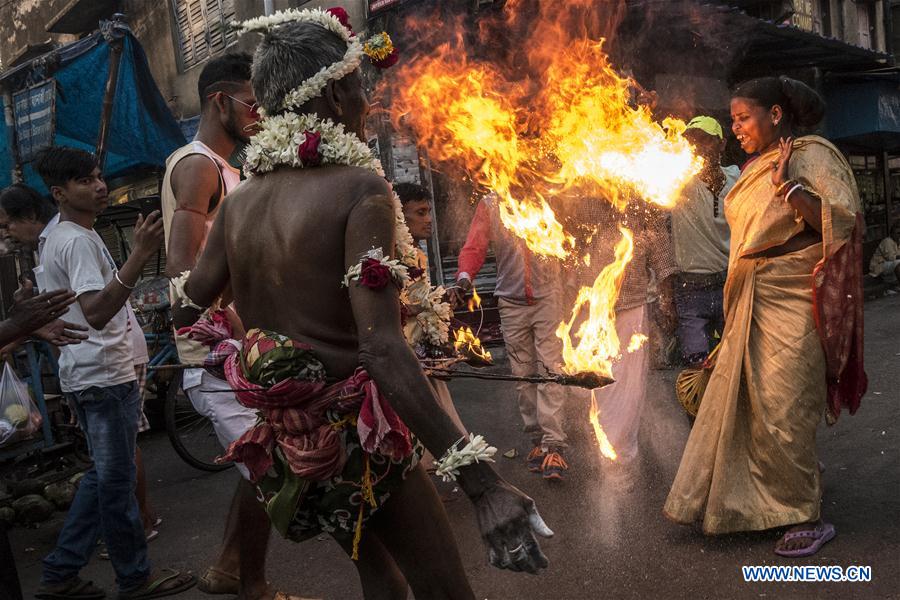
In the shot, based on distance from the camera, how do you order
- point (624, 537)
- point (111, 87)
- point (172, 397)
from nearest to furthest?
point (624, 537), point (172, 397), point (111, 87)

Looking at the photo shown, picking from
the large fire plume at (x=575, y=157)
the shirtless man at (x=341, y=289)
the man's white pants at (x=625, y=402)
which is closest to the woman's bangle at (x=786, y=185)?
the large fire plume at (x=575, y=157)

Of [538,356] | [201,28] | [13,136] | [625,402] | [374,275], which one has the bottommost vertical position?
[625,402]

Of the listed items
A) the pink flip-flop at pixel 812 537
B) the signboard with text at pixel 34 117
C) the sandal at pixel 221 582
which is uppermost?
the signboard with text at pixel 34 117

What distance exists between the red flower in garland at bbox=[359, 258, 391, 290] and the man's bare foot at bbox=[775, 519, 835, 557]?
2902 millimetres

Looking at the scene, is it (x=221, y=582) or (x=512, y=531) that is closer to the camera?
(x=512, y=531)

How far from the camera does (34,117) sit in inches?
366

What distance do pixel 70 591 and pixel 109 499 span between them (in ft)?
2.18

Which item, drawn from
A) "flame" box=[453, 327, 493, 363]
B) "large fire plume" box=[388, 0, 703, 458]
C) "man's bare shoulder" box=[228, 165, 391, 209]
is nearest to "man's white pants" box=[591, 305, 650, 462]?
"large fire plume" box=[388, 0, 703, 458]

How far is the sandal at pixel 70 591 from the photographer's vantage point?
4.18 metres

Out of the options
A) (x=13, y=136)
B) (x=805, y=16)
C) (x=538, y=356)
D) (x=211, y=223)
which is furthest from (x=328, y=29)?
(x=805, y=16)

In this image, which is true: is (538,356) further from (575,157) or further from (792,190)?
(792,190)

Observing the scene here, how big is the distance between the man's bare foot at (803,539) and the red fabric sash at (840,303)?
31.1 inches

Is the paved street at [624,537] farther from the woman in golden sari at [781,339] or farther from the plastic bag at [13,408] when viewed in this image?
the plastic bag at [13,408]

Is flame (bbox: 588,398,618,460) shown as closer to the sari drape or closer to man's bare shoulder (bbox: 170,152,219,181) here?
the sari drape
